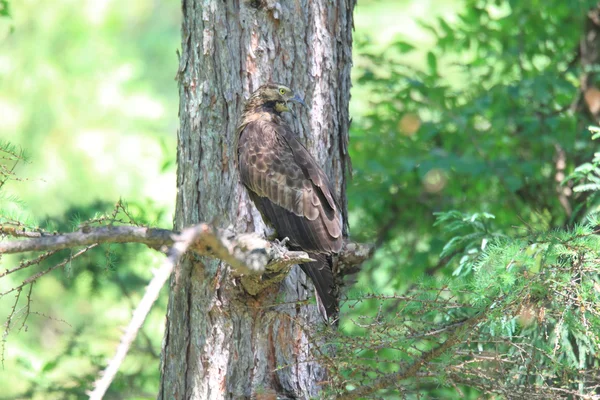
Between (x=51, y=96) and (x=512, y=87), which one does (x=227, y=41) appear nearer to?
(x=512, y=87)

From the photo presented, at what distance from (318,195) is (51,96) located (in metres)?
7.36

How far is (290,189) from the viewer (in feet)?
13.0

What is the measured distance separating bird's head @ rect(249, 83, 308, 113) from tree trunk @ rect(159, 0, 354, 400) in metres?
0.06

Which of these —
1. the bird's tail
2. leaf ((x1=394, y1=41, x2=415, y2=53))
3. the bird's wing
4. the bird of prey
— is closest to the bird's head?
the bird of prey

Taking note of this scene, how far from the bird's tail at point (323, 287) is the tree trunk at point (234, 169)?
0.10m

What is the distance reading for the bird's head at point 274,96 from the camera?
3814 millimetres

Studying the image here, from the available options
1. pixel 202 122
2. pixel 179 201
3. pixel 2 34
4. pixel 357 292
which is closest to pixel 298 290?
pixel 357 292

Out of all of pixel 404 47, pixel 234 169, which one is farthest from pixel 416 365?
pixel 404 47

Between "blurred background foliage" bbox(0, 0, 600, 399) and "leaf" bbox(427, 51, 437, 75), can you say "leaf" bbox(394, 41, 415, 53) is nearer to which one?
"blurred background foliage" bbox(0, 0, 600, 399)

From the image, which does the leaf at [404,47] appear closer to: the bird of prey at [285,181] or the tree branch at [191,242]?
the bird of prey at [285,181]

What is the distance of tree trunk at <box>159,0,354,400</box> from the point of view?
3.52m

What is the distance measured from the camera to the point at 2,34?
9.07 metres

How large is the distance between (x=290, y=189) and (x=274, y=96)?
523 mm

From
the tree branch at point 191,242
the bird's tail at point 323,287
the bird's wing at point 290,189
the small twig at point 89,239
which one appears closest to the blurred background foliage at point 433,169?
the bird's wing at point 290,189
